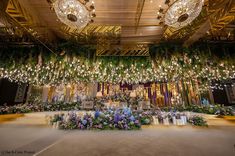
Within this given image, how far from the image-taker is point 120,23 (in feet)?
10.7

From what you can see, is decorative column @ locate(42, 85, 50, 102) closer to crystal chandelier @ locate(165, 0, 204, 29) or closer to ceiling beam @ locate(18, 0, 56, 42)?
ceiling beam @ locate(18, 0, 56, 42)

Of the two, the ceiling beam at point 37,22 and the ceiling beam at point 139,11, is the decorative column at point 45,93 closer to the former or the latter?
the ceiling beam at point 37,22

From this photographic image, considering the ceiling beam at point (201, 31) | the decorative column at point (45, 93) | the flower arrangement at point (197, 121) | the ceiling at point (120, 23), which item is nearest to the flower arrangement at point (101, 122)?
the flower arrangement at point (197, 121)

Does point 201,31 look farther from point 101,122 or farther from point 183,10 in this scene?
point 101,122

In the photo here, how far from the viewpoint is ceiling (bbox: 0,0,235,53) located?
2.66 metres

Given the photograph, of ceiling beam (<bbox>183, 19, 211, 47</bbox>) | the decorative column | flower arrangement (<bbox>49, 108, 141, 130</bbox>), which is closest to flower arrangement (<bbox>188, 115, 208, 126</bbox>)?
flower arrangement (<bbox>49, 108, 141, 130</bbox>)

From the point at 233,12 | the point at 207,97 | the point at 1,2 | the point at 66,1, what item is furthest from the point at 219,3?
the point at 207,97

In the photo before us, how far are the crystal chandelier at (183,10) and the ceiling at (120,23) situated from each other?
0.52 metres

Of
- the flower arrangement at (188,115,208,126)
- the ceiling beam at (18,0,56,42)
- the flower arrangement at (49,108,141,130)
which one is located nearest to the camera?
the ceiling beam at (18,0,56,42)

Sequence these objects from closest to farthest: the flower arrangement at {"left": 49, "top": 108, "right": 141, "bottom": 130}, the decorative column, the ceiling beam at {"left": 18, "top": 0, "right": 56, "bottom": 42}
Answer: the ceiling beam at {"left": 18, "top": 0, "right": 56, "bottom": 42}, the flower arrangement at {"left": 49, "top": 108, "right": 141, "bottom": 130}, the decorative column

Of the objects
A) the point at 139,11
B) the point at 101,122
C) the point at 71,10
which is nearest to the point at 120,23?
the point at 139,11

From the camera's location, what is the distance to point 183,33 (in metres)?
3.71

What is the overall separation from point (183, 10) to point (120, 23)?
162 cm

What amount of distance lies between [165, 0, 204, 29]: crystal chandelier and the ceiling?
0.52 meters
